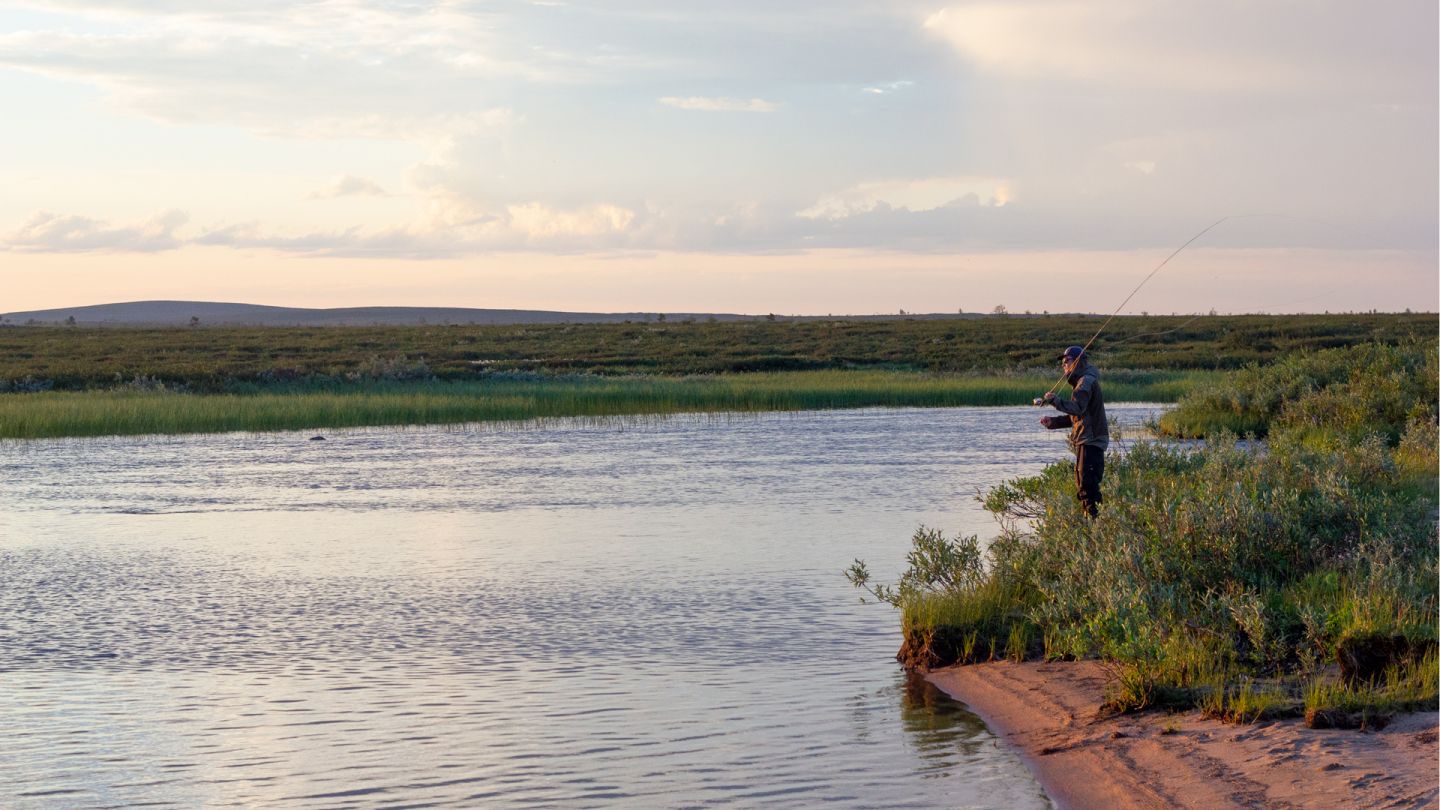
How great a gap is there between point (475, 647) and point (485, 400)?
29.0 metres

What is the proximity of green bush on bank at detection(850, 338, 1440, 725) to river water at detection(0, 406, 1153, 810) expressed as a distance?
0.91 metres

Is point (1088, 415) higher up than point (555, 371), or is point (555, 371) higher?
point (1088, 415)

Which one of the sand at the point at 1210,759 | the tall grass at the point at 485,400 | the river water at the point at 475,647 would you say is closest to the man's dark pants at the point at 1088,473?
the river water at the point at 475,647

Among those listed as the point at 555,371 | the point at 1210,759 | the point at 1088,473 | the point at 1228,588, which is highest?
the point at 555,371

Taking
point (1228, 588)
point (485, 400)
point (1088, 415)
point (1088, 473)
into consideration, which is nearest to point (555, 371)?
point (485, 400)

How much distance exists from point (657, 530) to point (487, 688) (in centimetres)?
779

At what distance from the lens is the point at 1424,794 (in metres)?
6.04

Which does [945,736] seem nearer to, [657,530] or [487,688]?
[487,688]

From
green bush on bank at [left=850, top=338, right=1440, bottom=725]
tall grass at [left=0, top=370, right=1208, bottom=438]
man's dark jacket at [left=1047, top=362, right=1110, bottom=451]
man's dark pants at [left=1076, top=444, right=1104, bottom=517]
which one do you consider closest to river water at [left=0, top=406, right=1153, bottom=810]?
green bush on bank at [left=850, top=338, right=1440, bottom=725]

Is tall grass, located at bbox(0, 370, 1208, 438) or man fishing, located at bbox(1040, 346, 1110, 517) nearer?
man fishing, located at bbox(1040, 346, 1110, 517)

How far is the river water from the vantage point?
7.49 m

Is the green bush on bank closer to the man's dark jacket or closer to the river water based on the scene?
the man's dark jacket

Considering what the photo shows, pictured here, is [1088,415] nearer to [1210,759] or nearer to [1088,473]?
[1088,473]

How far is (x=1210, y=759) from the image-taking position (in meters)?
7.01
